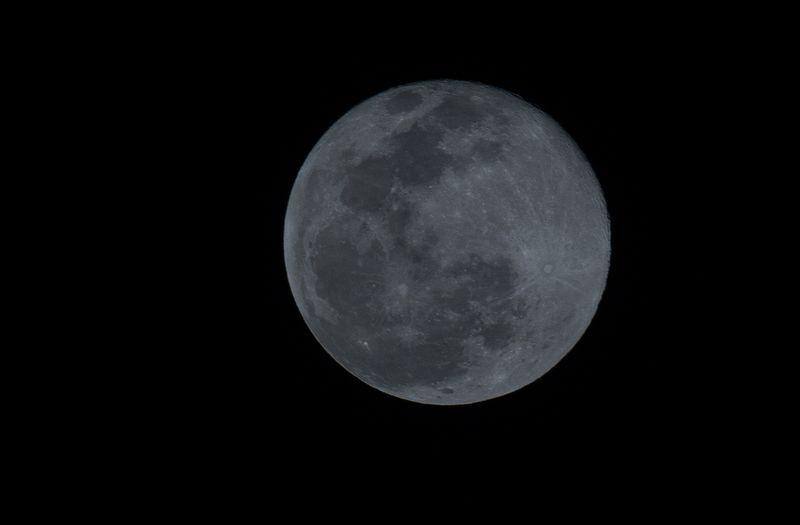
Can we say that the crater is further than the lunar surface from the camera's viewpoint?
Yes

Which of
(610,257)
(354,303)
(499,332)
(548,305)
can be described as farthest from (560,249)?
(354,303)

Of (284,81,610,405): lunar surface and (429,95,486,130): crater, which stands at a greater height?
(429,95,486,130): crater

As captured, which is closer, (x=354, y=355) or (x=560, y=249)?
(x=560, y=249)

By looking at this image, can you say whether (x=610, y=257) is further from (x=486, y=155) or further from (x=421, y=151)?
(x=421, y=151)

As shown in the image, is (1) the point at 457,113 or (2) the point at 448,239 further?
(1) the point at 457,113

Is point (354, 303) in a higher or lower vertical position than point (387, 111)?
lower

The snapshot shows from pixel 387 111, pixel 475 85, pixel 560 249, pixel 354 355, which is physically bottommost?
pixel 354 355

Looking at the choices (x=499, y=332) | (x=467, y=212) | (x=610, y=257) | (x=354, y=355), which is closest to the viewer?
(x=467, y=212)

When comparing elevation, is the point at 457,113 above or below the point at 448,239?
above
